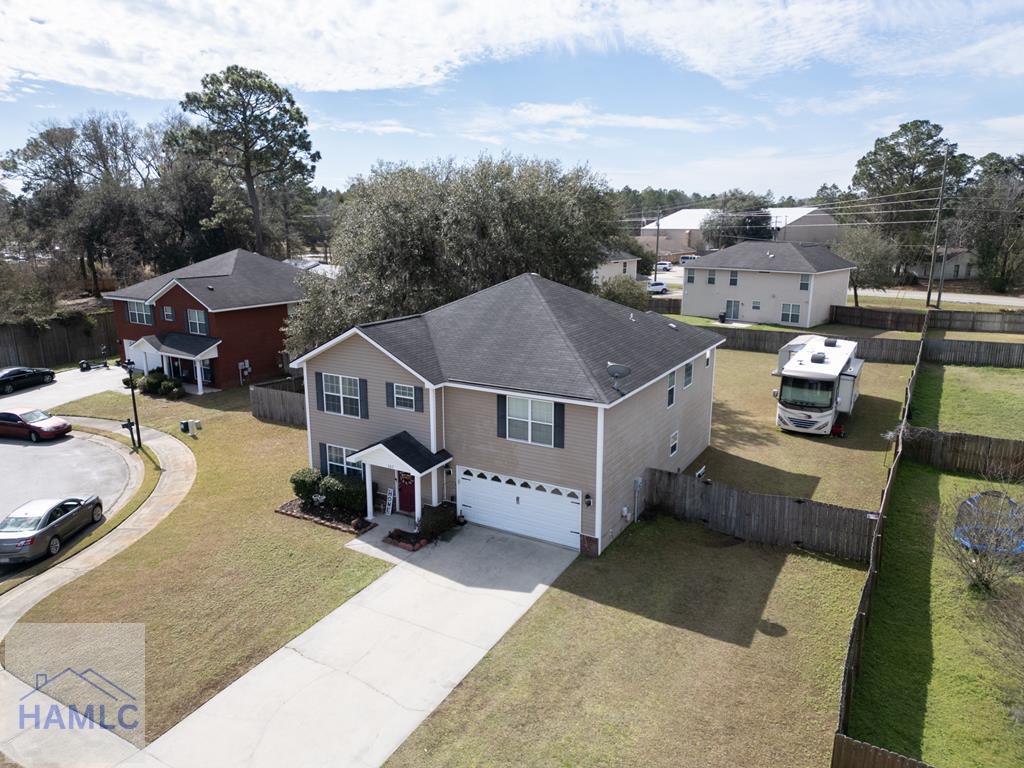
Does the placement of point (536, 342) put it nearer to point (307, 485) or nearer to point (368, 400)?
point (368, 400)

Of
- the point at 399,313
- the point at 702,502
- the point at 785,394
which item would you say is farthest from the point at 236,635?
the point at 785,394

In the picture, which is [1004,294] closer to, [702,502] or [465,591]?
[702,502]

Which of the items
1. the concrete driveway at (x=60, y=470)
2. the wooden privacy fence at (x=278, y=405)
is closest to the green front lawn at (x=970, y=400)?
the wooden privacy fence at (x=278, y=405)

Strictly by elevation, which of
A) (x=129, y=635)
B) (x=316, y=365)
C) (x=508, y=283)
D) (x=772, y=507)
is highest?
(x=508, y=283)

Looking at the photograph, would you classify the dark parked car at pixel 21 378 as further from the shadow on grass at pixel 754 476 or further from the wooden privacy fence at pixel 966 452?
the wooden privacy fence at pixel 966 452

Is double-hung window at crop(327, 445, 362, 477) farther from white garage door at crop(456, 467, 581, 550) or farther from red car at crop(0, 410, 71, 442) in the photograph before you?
red car at crop(0, 410, 71, 442)

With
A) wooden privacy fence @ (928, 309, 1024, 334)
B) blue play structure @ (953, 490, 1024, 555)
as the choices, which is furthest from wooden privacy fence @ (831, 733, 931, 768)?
wooden privacy fence @ (928, 309, 1024, 334)
